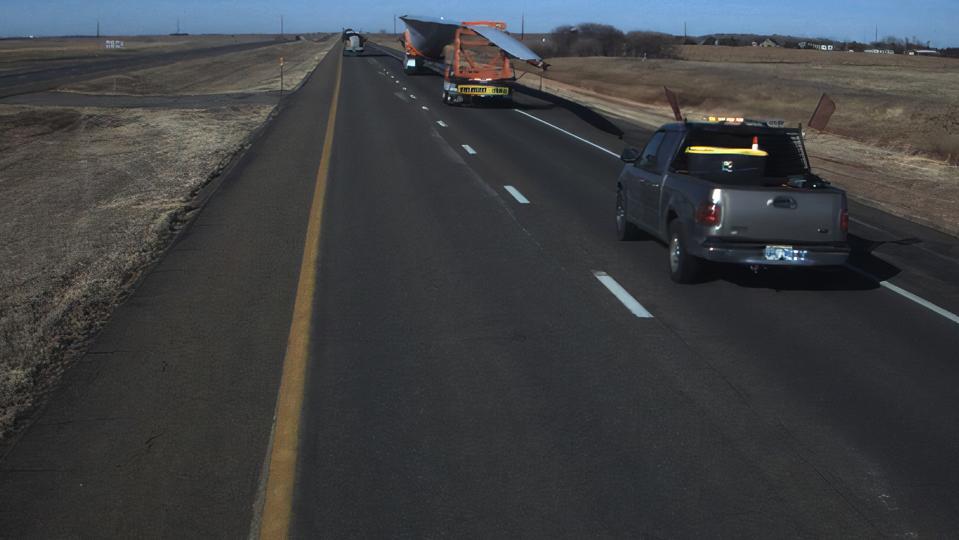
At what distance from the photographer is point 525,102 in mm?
45875

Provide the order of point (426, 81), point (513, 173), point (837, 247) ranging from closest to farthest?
point (837, 247) → point (513, 173) → point (426, 81)

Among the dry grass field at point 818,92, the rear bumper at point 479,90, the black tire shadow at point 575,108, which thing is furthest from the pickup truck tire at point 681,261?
the rear bumper at point 479,90

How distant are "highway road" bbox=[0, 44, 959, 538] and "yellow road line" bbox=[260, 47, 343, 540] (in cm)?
2

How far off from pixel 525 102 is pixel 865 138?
16.8 m

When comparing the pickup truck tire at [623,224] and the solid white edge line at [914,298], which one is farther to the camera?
the pickup truck tire at [623,224]

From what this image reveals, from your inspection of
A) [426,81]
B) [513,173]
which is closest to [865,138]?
[513,173]

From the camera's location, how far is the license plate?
37.1 feet

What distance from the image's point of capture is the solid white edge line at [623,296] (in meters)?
10.8

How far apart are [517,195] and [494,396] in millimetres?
11123

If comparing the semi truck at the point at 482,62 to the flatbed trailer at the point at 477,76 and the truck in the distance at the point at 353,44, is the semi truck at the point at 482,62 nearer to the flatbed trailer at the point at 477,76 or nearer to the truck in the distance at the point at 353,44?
the flatbed trailer at the point at 477,76

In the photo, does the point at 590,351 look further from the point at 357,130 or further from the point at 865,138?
the point at 865,138

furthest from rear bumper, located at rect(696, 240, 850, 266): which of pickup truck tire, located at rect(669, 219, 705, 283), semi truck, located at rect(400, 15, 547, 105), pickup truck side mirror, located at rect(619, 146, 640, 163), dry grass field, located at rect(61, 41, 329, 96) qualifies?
dry grass field, located at rect(61, 41, 329, 96)

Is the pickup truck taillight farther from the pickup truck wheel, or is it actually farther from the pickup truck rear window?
the pickup truck wheel

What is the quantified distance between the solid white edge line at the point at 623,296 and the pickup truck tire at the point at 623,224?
1976mm
